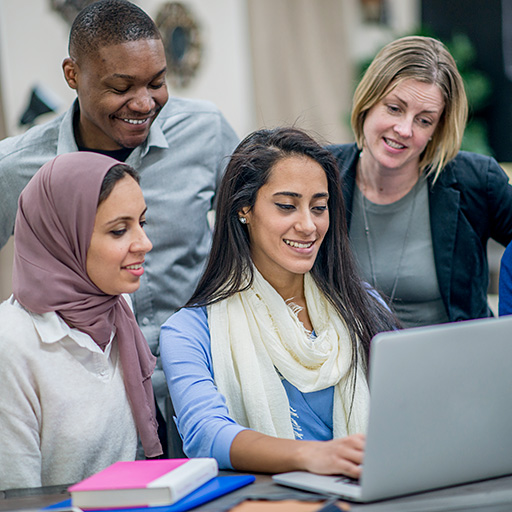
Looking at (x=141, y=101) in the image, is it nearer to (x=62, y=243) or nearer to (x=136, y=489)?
(x=62, y=243)

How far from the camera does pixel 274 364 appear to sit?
5.42ft

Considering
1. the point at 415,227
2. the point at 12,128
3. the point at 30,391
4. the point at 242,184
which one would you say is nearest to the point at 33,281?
the point at 30,391

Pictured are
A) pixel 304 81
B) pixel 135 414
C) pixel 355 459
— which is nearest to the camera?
pixel 355 459

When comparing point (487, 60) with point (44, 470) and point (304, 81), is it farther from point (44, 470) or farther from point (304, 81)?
point (44, 470)

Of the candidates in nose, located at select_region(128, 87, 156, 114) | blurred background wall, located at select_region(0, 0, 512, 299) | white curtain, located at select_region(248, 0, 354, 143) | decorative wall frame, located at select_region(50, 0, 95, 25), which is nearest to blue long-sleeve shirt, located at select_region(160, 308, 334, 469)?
nose, located at select_region(128, 87, 156, 114)

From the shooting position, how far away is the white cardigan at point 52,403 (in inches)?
54.8

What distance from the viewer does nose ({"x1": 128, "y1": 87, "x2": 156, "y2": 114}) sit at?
1.88 m

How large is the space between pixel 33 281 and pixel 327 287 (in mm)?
752

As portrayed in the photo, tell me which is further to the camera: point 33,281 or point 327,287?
point 327,287

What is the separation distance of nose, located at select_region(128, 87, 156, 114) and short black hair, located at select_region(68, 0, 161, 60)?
14cm

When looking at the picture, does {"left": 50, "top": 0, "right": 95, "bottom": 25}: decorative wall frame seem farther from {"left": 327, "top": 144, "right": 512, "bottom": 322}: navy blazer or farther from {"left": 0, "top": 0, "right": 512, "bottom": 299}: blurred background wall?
{"left": 327, "top": 144, "right": 512, "bottom": 322}: navy blazer

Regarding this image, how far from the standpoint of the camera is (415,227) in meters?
2.22

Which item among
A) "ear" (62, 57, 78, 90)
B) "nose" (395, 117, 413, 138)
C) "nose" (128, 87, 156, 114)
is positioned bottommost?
"nose" (395, 117, 413, 138)

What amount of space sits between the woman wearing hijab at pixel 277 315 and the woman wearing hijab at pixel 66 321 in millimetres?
178
